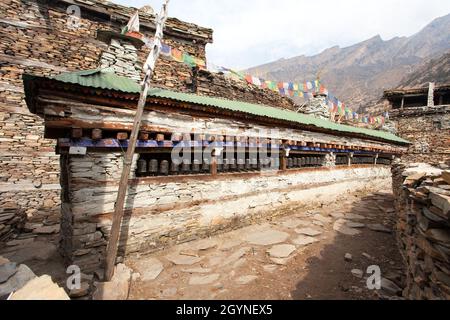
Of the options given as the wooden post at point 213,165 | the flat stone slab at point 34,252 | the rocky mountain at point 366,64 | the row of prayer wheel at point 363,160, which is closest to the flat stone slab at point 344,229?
the wooden post at point 213,165

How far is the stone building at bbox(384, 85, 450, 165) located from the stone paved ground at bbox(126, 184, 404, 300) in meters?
20.3

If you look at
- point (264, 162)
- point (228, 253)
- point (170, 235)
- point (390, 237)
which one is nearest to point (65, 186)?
point (170, 235)

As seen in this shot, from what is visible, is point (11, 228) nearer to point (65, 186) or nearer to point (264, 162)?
point (65, 186)

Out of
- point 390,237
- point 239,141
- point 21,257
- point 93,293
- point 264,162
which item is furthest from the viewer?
point 264,162

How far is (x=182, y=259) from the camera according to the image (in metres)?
5.36

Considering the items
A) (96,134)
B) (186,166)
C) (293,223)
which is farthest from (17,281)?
(293,223)

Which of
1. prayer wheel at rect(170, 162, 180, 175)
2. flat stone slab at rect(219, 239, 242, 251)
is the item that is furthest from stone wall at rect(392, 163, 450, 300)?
prayer wheel at rect(170, 162, 180, 175)

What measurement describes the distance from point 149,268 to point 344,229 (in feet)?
20.3

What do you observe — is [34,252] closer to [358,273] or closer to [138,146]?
[138,146]

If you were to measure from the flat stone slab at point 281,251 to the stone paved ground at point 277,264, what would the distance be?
25mm

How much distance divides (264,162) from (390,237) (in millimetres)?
4457

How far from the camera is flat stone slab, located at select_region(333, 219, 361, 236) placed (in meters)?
7.03
